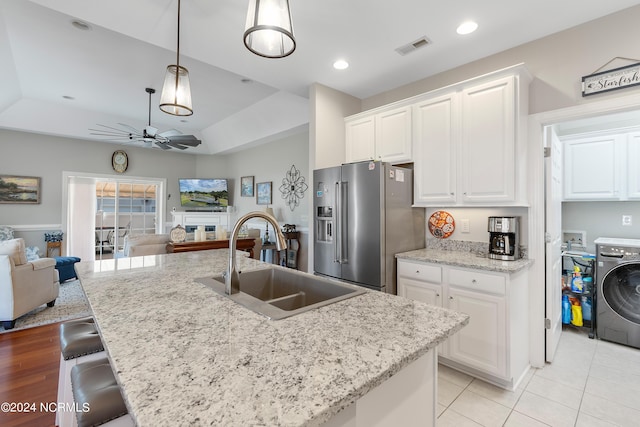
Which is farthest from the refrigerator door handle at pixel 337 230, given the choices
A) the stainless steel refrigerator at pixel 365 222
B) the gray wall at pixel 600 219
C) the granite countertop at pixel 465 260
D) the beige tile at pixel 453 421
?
the gray wall at pixel 600 219

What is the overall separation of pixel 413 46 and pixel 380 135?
2.86 feet

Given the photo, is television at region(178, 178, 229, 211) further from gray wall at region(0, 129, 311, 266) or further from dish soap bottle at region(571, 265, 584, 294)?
dish soap bottle at region(571, 265, 584, 294)

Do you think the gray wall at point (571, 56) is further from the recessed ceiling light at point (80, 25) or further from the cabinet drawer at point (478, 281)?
the recessed ceiling light at point (80, 25)

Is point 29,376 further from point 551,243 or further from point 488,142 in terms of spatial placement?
point 551,243

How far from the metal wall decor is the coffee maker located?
3.39 m

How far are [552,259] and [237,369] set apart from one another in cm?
290

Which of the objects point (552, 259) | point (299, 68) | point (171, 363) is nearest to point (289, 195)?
point (299, 68)

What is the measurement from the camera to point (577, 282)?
3.09 metres

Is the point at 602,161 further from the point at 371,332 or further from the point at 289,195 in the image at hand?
the point at 289,195

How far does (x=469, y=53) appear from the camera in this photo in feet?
8.70

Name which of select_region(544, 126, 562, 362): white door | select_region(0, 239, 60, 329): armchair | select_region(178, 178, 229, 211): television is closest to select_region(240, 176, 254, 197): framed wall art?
select_region(178, 178, 229, 211): television

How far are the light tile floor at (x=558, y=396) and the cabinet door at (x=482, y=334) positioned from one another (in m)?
0.17

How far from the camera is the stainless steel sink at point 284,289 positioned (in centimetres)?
126

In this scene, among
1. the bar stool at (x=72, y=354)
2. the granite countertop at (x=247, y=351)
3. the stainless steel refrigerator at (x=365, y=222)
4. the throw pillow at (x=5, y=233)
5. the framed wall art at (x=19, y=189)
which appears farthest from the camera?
the framed wall art at (x=19, y=189)
